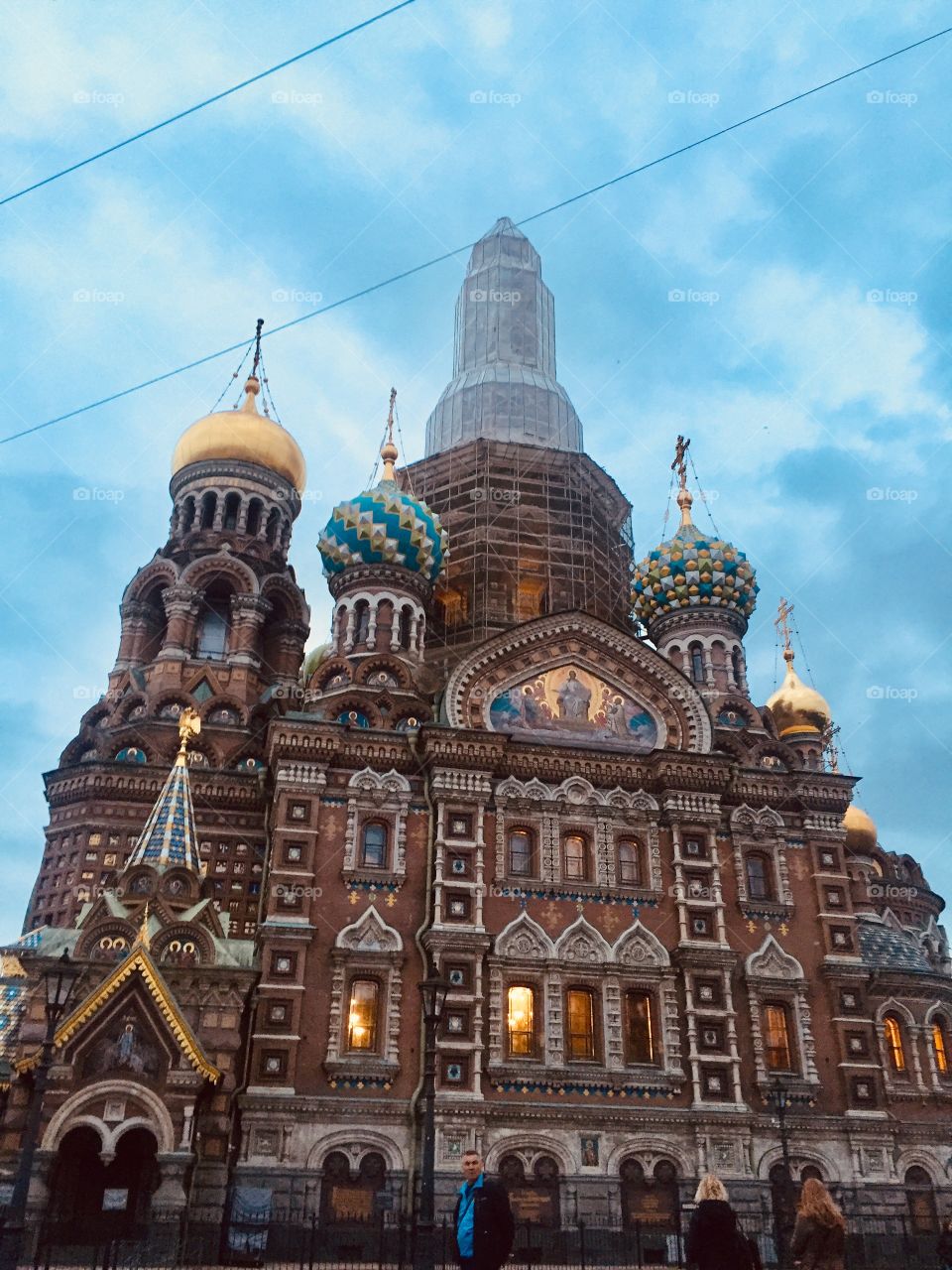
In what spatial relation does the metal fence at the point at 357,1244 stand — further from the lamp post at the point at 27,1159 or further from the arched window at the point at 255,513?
the arched window at the point at 255,513

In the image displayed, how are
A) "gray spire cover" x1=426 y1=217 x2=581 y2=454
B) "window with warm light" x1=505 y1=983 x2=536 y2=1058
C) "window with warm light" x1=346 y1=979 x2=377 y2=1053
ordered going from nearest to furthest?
"window with warm light" x1=346 y1=979 x2=377 y2=1053 → "window with warm light" x1=505 y1=983 x2=536 y2=1058 → "gray spire cover" x1=426 y1=217 x2=581 y2=454

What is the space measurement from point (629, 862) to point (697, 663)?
25.3 ft

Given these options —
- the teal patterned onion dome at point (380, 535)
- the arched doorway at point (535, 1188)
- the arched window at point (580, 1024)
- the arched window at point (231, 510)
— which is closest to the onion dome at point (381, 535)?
the teal patterned onion dome at point (380, 535)

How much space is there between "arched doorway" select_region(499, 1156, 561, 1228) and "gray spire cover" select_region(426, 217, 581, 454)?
821 inches

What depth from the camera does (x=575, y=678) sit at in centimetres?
2469

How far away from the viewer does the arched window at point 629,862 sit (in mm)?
22641

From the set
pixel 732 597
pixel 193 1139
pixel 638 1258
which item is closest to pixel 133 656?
pixel 193 1139

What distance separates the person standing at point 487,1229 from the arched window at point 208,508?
26.0m

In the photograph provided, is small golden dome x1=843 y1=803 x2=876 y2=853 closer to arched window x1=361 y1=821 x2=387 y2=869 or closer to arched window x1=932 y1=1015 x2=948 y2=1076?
arched window x1=932 y1=1015 x2=948 y2=1076

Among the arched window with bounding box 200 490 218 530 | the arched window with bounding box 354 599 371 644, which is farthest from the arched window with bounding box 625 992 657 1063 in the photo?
the arched window with bounding box 200 490 218 530

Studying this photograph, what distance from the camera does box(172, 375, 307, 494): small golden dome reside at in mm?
31641

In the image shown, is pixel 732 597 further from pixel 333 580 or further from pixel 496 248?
pixel 496 248

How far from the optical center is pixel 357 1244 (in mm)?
18281

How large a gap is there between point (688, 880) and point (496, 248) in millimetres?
25669
